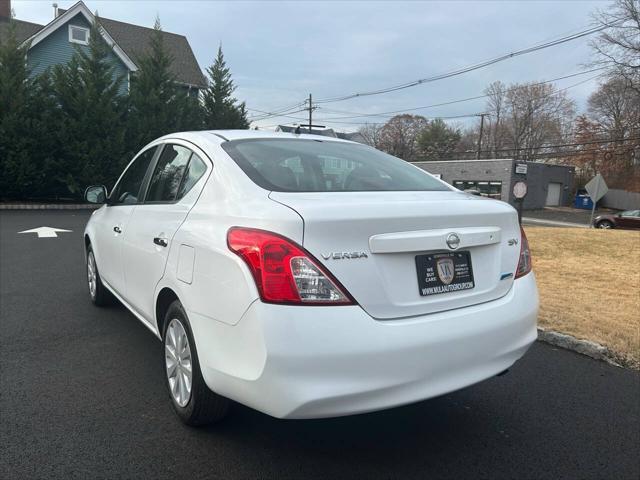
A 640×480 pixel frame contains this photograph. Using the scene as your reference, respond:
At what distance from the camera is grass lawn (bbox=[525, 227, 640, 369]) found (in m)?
4.39

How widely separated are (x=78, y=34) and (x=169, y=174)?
80.6 ft

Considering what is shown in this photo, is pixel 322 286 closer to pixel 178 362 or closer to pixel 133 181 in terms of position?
pixel 178 362

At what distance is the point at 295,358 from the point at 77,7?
26.0 meters

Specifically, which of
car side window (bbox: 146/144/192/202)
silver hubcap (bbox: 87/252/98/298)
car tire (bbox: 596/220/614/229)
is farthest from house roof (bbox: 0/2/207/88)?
car tire (bbox: 596/220/614/229)

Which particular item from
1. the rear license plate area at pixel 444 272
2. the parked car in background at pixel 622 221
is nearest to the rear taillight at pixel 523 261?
the rear license plate area at pixel 444 272

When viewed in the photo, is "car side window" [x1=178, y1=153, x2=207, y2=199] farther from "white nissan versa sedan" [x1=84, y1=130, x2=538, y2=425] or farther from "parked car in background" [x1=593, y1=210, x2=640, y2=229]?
"parked car in background" [x1=593, y1=210, x2=640, y2=229]

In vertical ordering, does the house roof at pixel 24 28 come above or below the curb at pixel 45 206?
above

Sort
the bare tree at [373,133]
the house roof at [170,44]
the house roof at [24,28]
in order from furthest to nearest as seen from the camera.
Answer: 1. the bare tree at [373,133]
2. the house roof at [170,44]
3. the house roof at [24,28]

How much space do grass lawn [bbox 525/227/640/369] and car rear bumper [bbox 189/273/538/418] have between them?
248 cm

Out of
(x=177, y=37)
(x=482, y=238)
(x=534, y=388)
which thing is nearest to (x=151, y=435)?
(x=482, y=238)

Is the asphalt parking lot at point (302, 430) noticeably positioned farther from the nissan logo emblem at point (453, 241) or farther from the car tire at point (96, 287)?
the nissan logo emblem at point (453, 241)

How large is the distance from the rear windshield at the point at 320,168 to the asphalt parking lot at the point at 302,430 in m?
1.37

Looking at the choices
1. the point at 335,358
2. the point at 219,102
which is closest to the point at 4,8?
the point at 219,102

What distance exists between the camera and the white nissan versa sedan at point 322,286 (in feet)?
6.65
